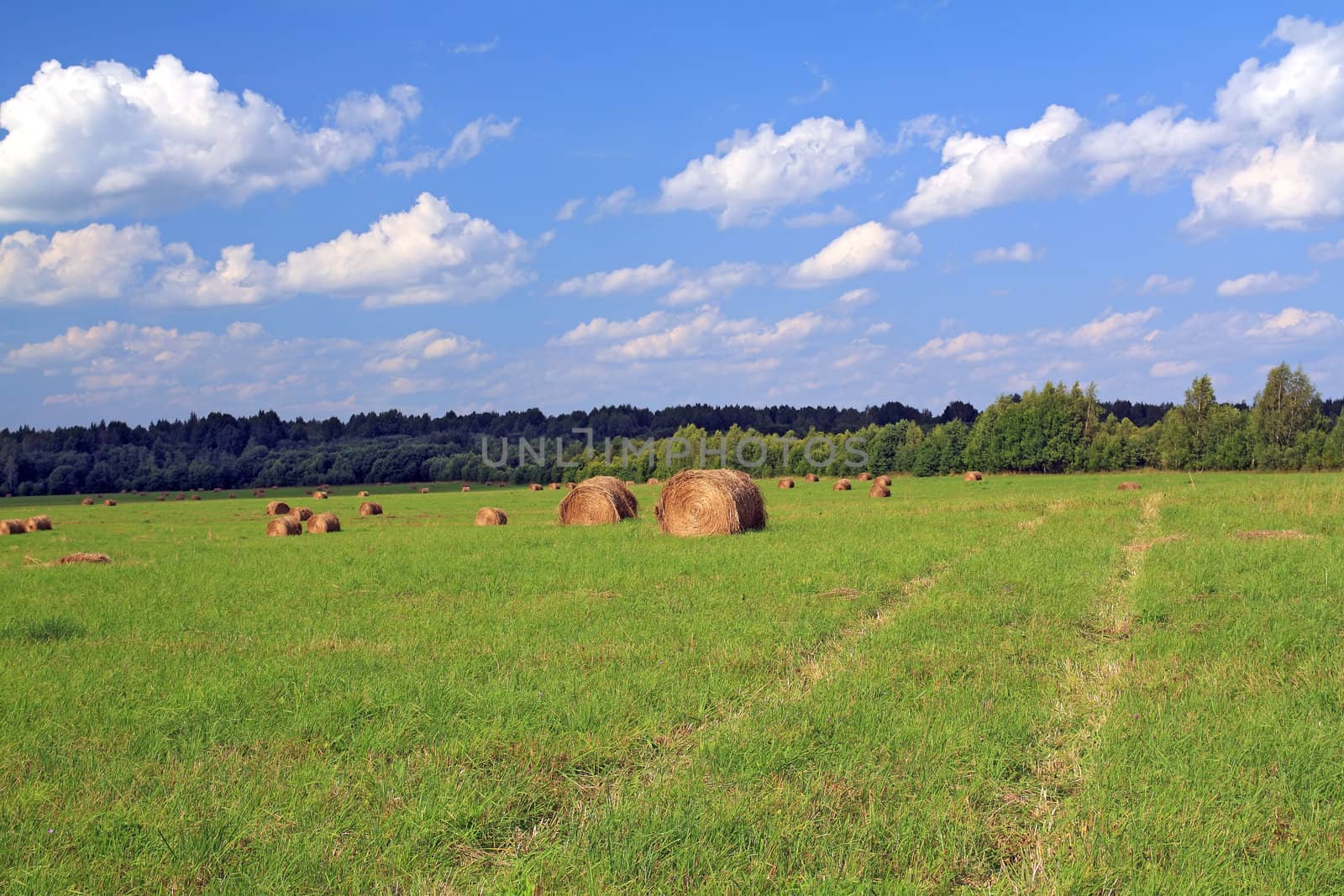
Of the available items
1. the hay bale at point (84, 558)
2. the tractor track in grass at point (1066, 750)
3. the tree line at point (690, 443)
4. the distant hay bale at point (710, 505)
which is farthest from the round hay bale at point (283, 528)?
the tree line at point (690, 443)

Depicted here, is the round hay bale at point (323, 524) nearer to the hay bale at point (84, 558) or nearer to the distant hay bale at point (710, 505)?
the hay bale at point (84, 558)

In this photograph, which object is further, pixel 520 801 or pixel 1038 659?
pixel 1038 659

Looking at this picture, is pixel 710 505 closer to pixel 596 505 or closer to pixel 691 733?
pixel 596 505

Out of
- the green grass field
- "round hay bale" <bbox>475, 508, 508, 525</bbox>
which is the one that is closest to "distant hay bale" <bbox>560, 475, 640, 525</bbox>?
"round hay bale" <bbox>475, 508, 508, 525</bbox>

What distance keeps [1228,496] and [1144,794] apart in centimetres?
2503

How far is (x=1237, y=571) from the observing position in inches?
508

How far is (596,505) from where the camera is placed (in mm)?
25906

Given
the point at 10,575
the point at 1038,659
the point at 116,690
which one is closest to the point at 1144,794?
the point at 1038,659

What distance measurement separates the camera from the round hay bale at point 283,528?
94.1 feet

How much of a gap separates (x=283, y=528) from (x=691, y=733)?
25.6 m

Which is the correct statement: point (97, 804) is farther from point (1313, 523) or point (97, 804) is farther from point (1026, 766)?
point (1313, 523)

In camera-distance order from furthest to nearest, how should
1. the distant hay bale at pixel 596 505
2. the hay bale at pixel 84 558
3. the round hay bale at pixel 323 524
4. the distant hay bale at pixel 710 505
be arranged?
the round hay bale at pixel 323 524
the distant hay bale at pixel 596 505
the distant hay bale at pixel 710 505
the hay bale at pixel 84 558

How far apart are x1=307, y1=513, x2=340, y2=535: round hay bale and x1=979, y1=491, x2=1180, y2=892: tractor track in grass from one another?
2462cm

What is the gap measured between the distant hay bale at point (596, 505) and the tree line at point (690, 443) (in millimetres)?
54196
